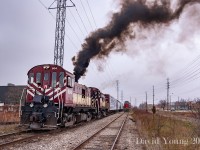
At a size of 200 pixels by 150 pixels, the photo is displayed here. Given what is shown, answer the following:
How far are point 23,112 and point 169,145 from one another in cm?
1074

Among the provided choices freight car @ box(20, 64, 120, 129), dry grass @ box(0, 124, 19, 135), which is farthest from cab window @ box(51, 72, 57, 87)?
dry grass @ box(0, 124, 19, 135)

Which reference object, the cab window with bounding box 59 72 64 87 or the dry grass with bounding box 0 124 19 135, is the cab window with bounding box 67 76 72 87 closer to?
the cab window with bounding box 59 72 64 87

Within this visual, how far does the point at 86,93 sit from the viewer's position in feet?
99.2

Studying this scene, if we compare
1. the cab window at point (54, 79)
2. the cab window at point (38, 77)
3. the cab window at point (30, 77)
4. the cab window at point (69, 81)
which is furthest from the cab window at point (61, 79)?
the cab window at point (30, 77)

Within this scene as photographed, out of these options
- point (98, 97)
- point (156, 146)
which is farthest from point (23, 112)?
point (98, 97)

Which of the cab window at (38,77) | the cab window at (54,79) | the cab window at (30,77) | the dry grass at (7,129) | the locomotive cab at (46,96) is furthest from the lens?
the cab window at (30,77)

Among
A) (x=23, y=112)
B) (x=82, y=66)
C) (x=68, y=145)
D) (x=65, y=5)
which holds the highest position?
(x=65, y=5)

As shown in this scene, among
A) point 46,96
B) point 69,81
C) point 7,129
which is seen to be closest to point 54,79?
point 69,81

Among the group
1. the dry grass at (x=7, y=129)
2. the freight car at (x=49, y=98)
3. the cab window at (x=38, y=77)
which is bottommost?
the dry grass at (x=7, y=129)

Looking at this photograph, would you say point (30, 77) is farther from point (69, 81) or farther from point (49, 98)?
point (69, 81)

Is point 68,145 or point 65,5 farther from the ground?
point 65,5

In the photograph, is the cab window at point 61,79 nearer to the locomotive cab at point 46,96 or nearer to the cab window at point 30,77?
the locomotive cab at point 46,96

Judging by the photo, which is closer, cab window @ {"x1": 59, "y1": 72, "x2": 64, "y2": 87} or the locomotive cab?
the locomotive cab

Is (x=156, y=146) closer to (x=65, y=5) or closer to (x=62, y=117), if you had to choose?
(x=62, y=117)
